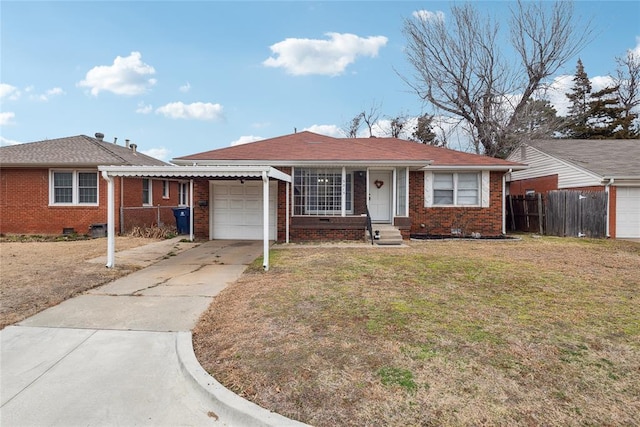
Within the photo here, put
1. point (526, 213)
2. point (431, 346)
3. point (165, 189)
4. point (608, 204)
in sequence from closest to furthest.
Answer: point (431, 346) → point (608, 204) → point (526, 213) → point (165, 189)

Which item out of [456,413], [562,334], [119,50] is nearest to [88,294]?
[456,413]

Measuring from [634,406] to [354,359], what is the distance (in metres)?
2.07

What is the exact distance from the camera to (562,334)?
3971 millimetres

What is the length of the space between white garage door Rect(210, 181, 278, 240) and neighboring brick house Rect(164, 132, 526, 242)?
36 millimetres

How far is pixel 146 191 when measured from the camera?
674 inches

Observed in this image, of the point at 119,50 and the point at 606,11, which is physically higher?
the point at 606,11

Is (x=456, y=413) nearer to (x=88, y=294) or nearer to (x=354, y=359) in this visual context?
(x=354, y=359)

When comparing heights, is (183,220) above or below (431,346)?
above

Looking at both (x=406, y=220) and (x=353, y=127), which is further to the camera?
(x=353, y=127)

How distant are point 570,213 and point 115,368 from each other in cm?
1603

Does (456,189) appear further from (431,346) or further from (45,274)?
(45,274)

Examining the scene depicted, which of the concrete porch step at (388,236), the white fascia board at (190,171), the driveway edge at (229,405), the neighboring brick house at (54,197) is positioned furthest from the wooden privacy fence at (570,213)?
the neighboring brick house at (54,197)

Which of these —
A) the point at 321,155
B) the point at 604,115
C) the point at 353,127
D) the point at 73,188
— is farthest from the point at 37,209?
the point at 604,115

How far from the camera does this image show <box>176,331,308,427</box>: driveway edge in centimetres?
249
